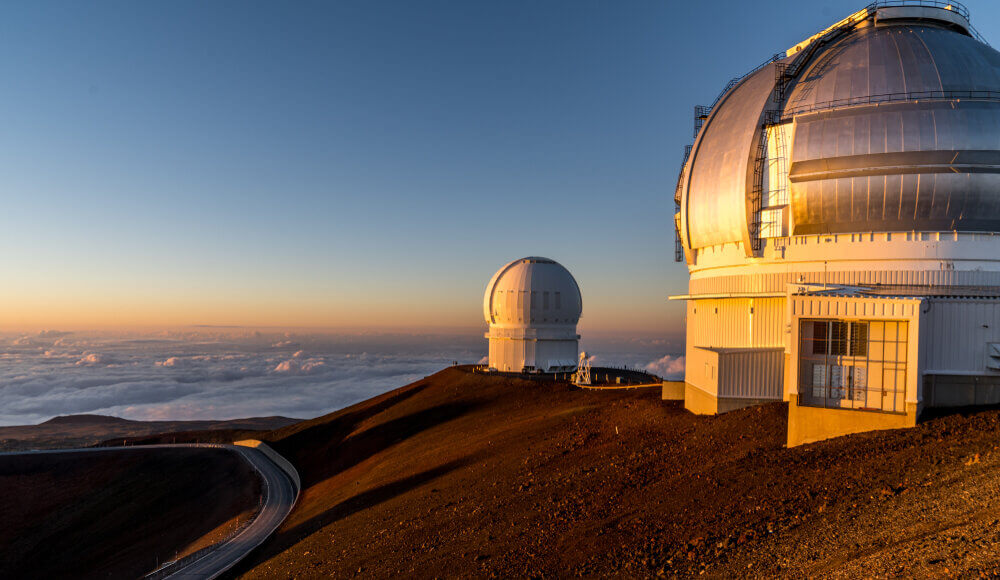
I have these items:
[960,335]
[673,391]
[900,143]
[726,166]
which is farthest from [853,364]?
[673,391]

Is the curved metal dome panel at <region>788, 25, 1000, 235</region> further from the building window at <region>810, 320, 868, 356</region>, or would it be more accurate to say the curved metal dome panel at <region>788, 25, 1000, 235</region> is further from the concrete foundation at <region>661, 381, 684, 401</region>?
the concrete foundation at <region>661, 381, 684, 401</region>

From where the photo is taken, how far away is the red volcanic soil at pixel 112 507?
1096 inches

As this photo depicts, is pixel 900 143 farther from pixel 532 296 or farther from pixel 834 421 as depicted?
pixel 532 296

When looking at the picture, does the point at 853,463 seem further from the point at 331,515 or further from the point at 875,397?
the point at 331,515

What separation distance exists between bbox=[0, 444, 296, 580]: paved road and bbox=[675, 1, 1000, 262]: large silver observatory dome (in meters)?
20.8

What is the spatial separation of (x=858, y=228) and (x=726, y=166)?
196 inches

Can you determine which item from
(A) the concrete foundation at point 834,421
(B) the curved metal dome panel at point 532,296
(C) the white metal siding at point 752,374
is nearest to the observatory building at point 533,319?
(B) the curved metal dome panel at point 532,296

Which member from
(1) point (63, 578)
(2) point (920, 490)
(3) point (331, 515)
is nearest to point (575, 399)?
(3) point (331, 515)

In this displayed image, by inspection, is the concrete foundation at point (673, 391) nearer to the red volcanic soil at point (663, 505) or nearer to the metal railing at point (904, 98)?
the red volcanic soil at point (663, 505)

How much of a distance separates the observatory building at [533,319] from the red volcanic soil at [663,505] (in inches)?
749

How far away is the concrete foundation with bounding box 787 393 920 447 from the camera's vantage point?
1516 centimetres

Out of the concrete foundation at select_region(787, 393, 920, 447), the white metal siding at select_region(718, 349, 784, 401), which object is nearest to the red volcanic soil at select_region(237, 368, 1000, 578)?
the concrete foundation at select_region(787, 393, 920, 447)

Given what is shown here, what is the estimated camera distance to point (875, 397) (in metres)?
16.3

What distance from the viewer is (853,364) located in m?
16.6
